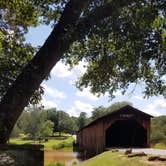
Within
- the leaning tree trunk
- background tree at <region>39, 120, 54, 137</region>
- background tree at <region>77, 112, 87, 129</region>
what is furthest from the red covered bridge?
background tree at <region>77, 112, 87, 129</region>

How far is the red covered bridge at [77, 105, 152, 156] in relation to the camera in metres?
35.6

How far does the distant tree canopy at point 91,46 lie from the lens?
6961 mm

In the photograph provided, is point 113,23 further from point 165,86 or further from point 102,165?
point 102,165

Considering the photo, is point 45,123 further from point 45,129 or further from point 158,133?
point 158,133

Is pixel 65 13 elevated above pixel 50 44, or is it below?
above

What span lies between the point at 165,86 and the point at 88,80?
2.08 metres

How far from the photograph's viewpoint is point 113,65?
9562mm

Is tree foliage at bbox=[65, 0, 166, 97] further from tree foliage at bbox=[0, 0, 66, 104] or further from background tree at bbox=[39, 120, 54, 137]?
background tree at bbox=[39, 120, 54, 137]

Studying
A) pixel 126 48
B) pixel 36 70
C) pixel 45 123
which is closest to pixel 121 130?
pixel 126 48

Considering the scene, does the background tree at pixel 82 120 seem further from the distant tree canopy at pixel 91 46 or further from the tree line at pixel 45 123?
the distant tree canopy at pixel 91 46

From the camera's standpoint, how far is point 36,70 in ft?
22.9

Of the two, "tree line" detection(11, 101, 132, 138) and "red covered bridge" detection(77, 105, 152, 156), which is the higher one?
"tree line" detection(11, 101, 132, 138)

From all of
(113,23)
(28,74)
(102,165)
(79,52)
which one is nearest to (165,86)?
(79,52)

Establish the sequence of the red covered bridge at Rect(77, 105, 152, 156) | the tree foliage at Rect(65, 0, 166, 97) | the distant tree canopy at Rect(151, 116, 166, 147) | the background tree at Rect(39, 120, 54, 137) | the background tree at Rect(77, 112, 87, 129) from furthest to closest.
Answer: the background tree at Rect(77, 112, 87, 129), the background tree at Rect(39, 120, 54, 137), the distant tree canopy at Rect(151, 116, 166, 147), the red covered bridge at Rect(77, 105, 152, 156), the tree foliage at Rect(65, 0, 166, 97)
